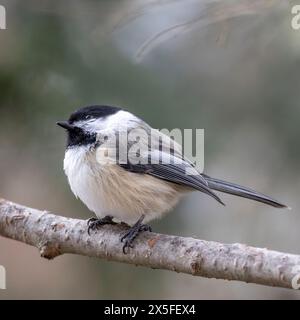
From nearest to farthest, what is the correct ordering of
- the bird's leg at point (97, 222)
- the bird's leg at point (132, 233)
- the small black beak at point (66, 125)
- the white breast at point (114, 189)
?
1. the bird's leg at point (132, 233)
2. the bird's leg at point (97, 222)
3. the white breast at point (114, 189)
4. the small black beak at point (66, 125)

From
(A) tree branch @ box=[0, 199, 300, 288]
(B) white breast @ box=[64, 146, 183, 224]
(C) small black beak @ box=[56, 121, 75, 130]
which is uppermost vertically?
(C) small black beak @ box=[56, 121, 75, 130]

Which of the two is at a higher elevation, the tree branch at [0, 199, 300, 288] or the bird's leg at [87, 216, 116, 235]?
the bird's leg at [87, 216, 116, 235]

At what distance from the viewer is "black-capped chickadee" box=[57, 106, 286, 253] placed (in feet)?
7.98

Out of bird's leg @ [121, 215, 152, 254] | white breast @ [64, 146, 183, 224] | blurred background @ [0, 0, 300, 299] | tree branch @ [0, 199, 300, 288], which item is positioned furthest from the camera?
blurred background @ [0, 0, 300, 299]

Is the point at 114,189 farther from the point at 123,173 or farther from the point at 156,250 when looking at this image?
the point at 156,250

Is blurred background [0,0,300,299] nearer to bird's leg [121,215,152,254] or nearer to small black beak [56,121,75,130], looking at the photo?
small black beak [56,121,75,130]

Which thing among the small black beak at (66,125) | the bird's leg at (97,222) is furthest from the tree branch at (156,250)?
the small black beak at (66,125)

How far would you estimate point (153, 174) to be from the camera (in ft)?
8.25

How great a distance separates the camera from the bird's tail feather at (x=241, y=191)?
2.38 m

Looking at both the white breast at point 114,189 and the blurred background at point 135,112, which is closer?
the white breast at point 114,189

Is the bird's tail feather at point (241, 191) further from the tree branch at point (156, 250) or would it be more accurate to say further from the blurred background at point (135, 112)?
the tree branch at point (156, 250)

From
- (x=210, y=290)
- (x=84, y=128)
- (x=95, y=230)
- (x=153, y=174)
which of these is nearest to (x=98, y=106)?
(x=84, y=128)

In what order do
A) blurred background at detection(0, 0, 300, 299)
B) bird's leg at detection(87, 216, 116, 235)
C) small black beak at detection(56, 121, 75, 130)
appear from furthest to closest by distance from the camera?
blurred background at detection(0, 0, 300, 299) → small black beak at detection(56, 121, 75, 130) → bird's leg at detection(87, 216, 116, 235)

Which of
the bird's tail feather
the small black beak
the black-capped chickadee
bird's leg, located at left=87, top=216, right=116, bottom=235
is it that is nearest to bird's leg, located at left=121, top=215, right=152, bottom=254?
the black-capped chickadee
